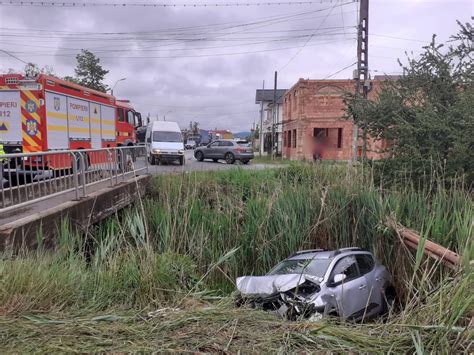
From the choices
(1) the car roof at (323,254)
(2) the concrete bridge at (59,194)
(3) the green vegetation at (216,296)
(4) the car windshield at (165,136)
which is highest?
(4) the car windshield at (165,136)

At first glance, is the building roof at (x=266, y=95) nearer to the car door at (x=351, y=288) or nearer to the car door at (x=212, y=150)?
the car door at (x=212, y=150)

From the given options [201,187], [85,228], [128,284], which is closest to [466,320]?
[128,284]

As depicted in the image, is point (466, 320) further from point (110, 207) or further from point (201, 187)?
point (201, 187)

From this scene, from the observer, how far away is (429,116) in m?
8.42

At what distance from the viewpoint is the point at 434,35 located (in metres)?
9.20

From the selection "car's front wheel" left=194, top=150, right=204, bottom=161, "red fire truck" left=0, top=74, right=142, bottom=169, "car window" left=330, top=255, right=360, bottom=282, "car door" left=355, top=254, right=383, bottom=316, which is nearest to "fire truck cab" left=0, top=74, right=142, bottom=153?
"red fire truck" left=0, top=74, right=142, bottom=169

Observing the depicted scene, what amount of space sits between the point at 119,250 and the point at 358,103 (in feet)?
26.6

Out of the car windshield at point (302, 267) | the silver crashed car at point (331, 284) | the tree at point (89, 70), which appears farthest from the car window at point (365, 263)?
the tree at point (89, 70)

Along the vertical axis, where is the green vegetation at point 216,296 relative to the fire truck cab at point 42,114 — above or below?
below

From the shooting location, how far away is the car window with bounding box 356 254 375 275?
574 centimetres

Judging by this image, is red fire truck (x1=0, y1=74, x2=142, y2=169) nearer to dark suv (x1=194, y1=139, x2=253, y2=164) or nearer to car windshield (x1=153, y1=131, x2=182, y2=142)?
car windshield (x1=153, y1=131, x2=182, y2=142)

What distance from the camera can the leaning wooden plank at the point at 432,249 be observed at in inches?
150

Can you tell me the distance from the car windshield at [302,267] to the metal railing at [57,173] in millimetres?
3872

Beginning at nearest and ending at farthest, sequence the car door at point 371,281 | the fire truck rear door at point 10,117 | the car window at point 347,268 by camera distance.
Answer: the car window at point 347,268
the car door at point 371,281
the fire truck rear door at point 10,117
